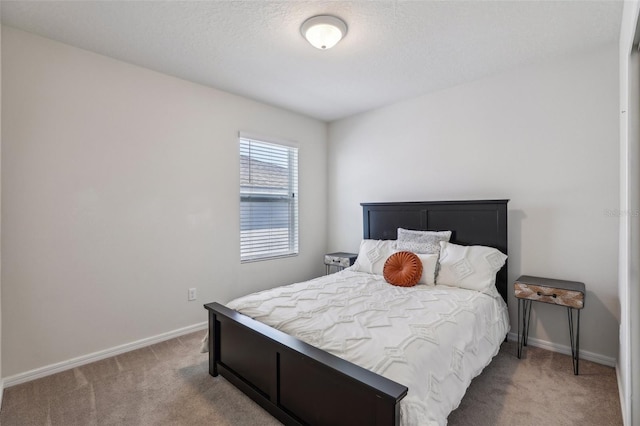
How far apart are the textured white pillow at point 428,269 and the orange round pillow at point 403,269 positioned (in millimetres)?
50

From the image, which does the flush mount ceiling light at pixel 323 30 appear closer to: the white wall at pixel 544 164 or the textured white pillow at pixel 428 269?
the white wall at pixel 544 164

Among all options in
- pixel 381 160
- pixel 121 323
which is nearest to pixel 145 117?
pixel 121 323

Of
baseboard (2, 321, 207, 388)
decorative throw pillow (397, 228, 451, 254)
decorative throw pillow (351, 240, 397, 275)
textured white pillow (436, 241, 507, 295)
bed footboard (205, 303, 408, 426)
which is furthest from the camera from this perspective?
decorative throw pillow (351, 240, 397, 275)

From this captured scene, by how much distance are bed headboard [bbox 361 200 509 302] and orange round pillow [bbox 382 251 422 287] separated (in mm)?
645

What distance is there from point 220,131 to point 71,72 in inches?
50.7

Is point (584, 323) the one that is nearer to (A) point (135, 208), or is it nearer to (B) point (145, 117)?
(A) point (135, 208)

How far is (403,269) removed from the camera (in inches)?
107

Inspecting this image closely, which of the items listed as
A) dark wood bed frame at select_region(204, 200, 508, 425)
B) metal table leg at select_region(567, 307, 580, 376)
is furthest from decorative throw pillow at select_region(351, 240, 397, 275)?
metal table leg at select_region(567, 307, 580, 376)

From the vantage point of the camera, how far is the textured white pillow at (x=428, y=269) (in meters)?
2.72

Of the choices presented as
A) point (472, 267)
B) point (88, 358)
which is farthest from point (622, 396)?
point (88, 358)

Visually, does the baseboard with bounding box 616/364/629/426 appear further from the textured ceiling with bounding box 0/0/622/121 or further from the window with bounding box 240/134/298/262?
the window with bounding box 240/134/298/262

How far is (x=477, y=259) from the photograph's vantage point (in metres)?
2.66

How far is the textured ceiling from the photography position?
6.63 ft

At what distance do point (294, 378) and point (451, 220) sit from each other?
7.37 feet
